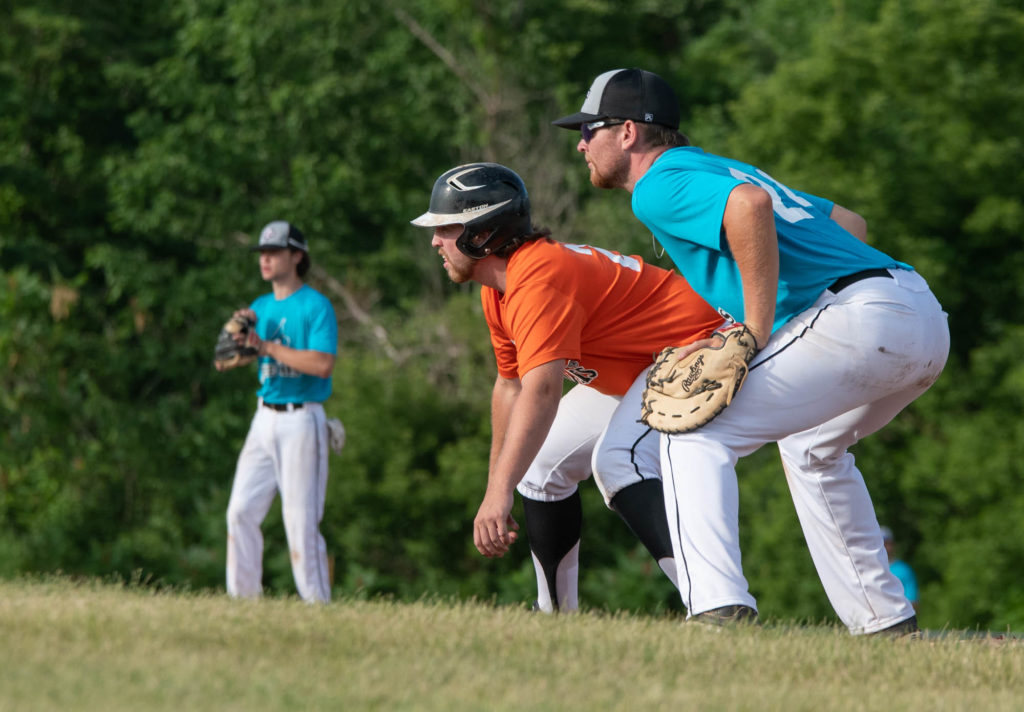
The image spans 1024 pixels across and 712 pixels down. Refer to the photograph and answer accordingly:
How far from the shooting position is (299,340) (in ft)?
32.3

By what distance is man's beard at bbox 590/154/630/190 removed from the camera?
5617mm

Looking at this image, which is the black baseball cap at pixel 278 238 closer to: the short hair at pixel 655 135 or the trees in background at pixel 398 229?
the short hair at pixel 655 135

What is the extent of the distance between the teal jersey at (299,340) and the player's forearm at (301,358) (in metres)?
0.09

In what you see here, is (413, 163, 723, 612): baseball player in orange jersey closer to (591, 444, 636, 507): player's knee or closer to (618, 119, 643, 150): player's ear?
(591, 444, 636, 507): player's knee

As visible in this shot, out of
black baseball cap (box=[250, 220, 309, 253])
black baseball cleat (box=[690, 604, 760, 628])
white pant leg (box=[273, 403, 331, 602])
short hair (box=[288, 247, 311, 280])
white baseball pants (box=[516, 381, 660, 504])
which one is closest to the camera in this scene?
black baseball cleat (box=[690, 604, 760, 628])

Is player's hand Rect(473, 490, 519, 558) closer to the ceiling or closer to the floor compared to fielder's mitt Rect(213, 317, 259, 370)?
closer to the floor

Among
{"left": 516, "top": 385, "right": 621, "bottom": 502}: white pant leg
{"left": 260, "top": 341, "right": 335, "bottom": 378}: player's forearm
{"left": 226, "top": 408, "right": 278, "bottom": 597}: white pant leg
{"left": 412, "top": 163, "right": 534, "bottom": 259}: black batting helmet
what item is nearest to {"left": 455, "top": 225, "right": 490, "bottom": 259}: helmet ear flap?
{"left": 412, "top": 163, "right": 534, "bottom": 259}: black batting helmet

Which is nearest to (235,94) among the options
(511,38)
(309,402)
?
(511,38)

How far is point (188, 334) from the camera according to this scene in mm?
25609

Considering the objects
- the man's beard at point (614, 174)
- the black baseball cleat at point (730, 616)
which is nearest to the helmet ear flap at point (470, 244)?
the man's beard at point (614, 174)

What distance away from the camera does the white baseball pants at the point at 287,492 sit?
31.5 ft

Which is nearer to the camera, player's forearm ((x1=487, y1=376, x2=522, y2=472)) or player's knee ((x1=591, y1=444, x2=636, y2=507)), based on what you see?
player's knee ((x1=591, y1=444, x2=636, y2=507))

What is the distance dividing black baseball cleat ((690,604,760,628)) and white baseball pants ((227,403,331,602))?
5024 mm

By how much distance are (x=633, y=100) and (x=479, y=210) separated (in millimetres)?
761
